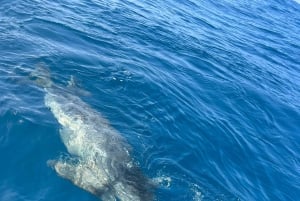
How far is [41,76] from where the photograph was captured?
14328 millimetres

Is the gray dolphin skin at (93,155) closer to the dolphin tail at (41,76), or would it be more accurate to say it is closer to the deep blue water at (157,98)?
the dolphin tail at (41,76)

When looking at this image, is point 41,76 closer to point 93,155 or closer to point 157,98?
point 93,155

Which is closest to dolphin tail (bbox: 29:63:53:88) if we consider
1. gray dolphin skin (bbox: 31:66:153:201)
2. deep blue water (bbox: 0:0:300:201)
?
gray dolphin skin (bbox: 31:66:153:201)

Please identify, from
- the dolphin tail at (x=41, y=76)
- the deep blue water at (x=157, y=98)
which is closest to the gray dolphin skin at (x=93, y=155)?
the dolphin tail at (x=41, y=76)

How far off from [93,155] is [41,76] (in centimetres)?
411

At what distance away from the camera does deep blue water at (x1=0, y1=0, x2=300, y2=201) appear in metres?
11.8

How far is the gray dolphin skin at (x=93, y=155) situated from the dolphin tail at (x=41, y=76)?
1.3 inches

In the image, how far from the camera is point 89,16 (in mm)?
21594

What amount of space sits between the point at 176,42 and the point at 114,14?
377 centimetres

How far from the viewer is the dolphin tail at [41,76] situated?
14.0 m

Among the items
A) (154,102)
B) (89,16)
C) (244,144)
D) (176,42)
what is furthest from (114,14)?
(244,144)

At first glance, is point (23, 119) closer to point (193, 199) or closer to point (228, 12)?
point (193, 199)

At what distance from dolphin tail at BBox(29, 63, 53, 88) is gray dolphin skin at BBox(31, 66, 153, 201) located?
0.03 metres

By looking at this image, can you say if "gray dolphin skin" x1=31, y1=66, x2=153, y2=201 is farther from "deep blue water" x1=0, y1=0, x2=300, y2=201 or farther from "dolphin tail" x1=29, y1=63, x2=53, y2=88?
"deep blue water" x1=0, y1=0, x2=300, y2=201
